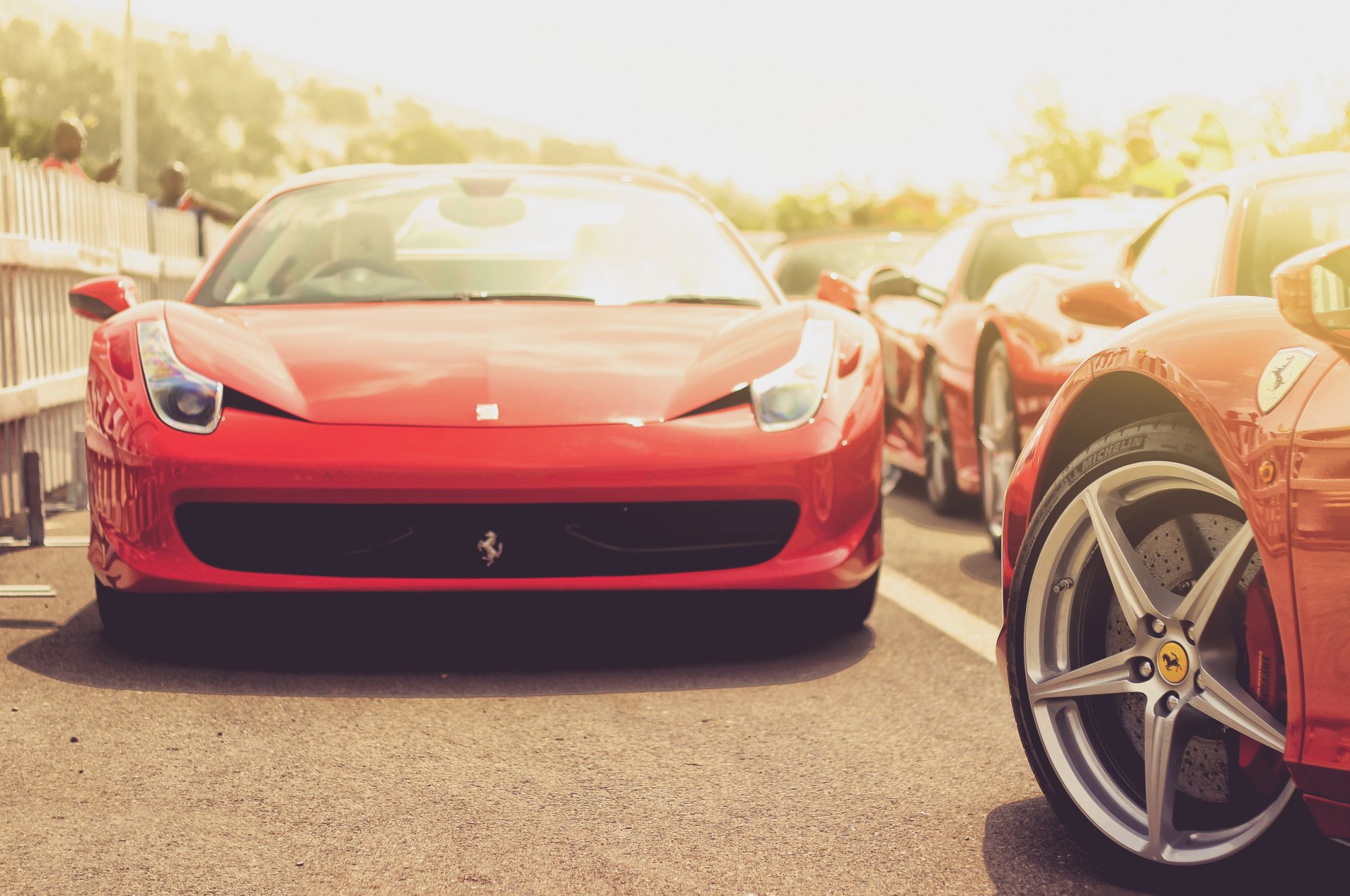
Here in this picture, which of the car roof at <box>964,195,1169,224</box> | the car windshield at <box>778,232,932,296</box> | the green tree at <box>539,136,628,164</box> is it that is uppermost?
the car roof at <box>964,195,1169,224</box>

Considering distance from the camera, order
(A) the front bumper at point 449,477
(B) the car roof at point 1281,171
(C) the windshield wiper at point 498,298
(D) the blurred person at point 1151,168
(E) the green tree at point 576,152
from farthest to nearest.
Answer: (E) the green tree at point 576,152 < (D) the blurred person at point 1151,168 < (C) the windshield wiper at point 498,298 < (B) the car roof at point 1281,171 < (A) the front bumper at point 449,477

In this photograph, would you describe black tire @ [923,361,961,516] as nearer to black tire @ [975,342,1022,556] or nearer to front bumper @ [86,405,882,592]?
black tire @ [975,342,1022,556]

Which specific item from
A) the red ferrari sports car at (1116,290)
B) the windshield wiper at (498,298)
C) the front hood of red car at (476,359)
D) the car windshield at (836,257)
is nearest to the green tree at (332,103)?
the car windshield at (836,257)

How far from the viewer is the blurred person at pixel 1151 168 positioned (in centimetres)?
1097

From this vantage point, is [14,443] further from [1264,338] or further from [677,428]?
[1264,338]

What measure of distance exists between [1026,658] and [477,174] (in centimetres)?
352

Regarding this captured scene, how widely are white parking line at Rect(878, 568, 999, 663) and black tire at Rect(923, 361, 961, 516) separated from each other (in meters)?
1.63

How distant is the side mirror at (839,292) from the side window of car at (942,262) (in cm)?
199

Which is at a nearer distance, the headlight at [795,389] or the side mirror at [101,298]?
the headlight at [795,389]

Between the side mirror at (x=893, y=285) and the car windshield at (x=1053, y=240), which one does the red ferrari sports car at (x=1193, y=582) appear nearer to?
the side mirror at (x=893, y=285)

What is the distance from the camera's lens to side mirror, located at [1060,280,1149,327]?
4.49m

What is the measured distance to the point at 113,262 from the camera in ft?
30.0

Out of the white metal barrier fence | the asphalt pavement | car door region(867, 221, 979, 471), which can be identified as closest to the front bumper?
the asphalt pavement

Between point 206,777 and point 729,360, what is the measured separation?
1.84 metres
